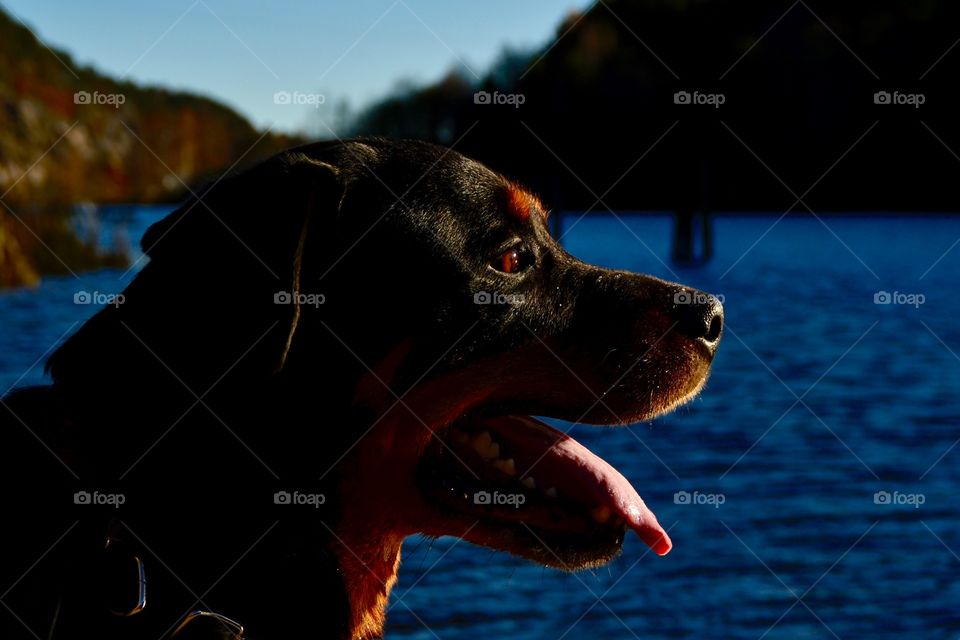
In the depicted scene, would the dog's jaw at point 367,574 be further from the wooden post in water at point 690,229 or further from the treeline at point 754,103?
→ the treeline at point 754,103

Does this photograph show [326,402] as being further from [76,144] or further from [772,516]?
[76,144]

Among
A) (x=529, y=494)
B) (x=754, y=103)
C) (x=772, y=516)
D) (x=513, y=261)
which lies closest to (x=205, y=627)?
(x=529, y=494)

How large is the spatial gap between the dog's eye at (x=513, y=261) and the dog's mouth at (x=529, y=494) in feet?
1.38

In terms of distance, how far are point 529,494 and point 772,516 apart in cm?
559

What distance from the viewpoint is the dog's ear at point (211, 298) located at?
2469 mm

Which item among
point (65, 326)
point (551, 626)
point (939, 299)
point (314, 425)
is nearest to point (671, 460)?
point (551, 626)

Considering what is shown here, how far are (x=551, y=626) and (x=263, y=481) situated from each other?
4051mm

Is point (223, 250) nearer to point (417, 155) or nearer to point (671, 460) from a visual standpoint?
point (417, 155)

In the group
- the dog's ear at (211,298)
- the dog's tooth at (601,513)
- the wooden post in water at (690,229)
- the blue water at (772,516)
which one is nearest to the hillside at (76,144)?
the dog's ear at (211,298)

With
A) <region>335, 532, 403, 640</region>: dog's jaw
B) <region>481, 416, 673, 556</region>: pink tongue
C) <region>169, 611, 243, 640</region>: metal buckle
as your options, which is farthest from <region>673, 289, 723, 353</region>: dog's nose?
<region>169, 611, 243, 640</region>: metal buckle

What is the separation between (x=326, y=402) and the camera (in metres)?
2.76

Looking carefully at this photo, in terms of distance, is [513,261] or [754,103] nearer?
[513,261]

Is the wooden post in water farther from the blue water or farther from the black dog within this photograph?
the black dog

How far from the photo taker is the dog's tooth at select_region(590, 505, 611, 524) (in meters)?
3.25
